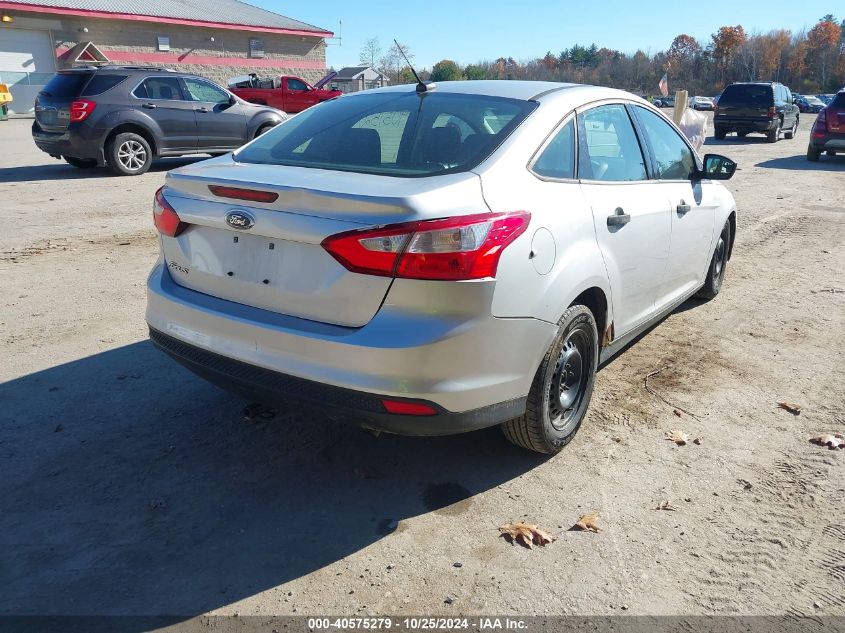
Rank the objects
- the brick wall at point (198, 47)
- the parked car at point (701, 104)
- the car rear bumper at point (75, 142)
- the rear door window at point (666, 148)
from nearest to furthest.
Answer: the rear door window at point (666, 148) < the car rear bumper at point (75, 142) < the brick wall at point (198, 47) < the parked car at point (701, 104)

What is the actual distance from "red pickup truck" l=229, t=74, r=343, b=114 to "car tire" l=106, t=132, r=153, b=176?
1549 cm

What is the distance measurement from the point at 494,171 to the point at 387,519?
5.11ft

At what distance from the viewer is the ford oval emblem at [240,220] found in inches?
118

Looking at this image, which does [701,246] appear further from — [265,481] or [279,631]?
[279,631]

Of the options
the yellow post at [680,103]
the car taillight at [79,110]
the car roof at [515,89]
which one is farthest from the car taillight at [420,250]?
the yellow post at [680,103]

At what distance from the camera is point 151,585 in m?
2.65

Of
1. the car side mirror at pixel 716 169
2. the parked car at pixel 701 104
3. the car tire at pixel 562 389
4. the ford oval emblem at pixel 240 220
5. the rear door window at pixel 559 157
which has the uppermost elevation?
the parked car at pixel 701 104

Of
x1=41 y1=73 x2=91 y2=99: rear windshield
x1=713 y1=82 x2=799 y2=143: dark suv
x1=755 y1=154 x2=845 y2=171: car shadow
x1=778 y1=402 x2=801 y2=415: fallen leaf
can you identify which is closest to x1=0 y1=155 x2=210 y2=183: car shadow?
x1=41 y1=73 x2=91 y2=99: rear windshield

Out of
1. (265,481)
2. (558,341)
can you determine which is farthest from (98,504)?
(558,341)

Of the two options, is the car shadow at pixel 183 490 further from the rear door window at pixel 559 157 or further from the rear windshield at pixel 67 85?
the rear windshield at pixel 67 85

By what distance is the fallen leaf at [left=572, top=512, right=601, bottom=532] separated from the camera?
3092mm

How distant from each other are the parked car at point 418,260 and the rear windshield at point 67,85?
989cm

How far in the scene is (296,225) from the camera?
2863mm

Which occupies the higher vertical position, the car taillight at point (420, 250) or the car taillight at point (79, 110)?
the car taillight at point (79, 110)
